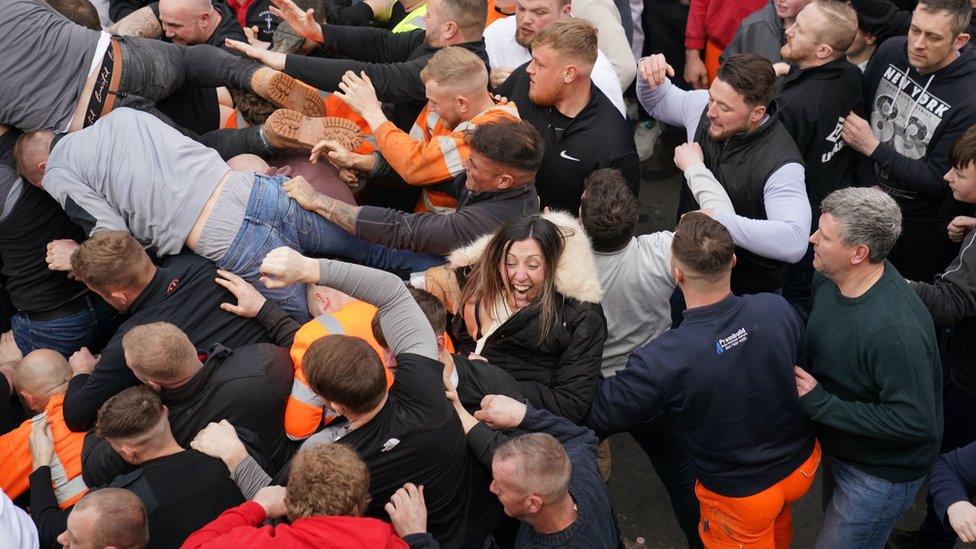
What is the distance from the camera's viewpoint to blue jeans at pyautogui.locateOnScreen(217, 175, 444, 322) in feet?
13.4

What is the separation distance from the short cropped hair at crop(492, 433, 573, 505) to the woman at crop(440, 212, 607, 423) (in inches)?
21.3

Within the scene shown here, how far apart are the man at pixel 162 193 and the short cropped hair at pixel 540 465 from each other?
Answer: 143 centimetres

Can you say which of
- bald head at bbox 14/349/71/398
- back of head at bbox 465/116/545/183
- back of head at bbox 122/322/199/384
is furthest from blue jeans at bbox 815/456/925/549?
bald head at bbox 14/349/71/398

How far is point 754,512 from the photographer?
3.67 m

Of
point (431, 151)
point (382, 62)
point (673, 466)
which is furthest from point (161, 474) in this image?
point (382, 62)

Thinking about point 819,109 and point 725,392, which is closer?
point 725,392

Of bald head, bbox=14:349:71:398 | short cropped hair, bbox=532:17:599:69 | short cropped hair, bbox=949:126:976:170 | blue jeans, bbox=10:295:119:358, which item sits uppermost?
short cropped hair, bbox=532:17:599:69

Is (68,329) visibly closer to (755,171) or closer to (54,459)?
(54,459)

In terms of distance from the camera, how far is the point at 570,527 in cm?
312

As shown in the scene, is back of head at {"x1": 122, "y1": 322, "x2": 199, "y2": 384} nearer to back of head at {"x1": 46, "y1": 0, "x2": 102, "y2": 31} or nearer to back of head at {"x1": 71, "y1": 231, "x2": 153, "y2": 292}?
back of head at {"x1": 71, "y1": 231, "x2": 153, "y2": 292}

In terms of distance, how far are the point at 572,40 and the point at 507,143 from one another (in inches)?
31.6

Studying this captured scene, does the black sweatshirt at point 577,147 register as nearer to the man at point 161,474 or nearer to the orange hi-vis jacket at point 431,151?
the orange hi-vis jacket at point 431,151

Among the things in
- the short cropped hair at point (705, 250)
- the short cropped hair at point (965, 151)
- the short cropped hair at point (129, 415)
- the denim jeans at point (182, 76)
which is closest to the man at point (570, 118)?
the short cropped hair at point (705, 250)

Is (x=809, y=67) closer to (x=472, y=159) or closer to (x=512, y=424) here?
(x=472, y=159)
